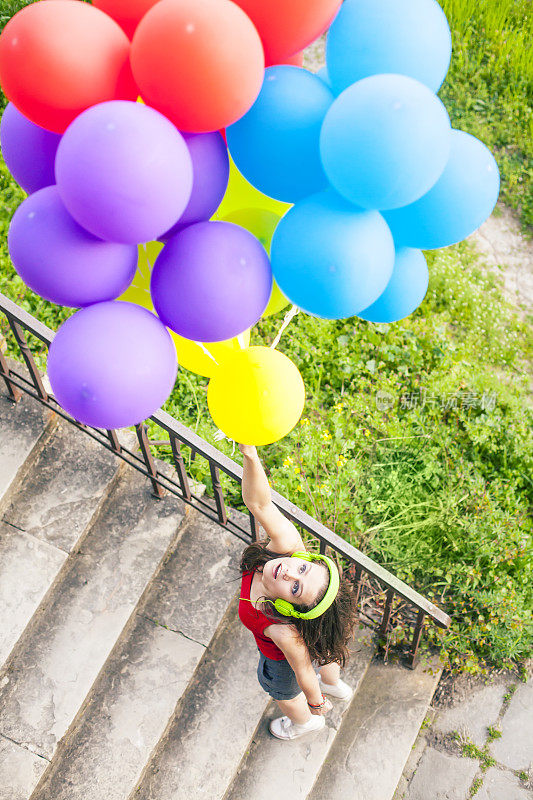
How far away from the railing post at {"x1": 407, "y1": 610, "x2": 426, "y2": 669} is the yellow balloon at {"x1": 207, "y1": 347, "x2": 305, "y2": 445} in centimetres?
168

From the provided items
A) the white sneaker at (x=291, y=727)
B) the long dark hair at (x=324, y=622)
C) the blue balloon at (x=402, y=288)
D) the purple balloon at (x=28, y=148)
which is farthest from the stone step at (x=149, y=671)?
the purple balloon at (x=28, y=148)

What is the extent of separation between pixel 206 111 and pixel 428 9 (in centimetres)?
66

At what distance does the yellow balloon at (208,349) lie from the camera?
7.04 ft

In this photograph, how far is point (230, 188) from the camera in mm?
2037

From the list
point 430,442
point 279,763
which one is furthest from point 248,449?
point 430,442

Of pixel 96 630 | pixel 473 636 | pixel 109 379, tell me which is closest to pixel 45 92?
pixel 109 379

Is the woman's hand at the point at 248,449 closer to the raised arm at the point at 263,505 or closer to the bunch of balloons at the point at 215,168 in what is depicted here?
the raised arm at the point at 263,505

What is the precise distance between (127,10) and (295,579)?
1889 millimetres

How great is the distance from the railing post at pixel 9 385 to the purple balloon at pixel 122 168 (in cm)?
177

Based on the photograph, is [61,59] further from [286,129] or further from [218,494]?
[218,494]

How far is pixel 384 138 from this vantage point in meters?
1.43

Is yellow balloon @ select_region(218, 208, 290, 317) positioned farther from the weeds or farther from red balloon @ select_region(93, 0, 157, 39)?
the weeds

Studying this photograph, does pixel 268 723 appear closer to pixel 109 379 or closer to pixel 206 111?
pixel 109 379

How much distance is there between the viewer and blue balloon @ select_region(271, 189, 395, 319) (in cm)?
160
